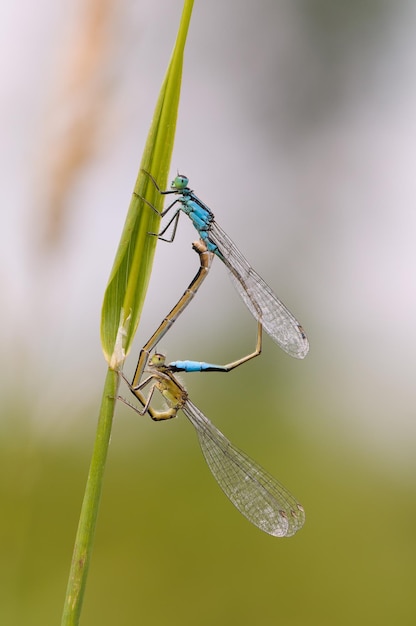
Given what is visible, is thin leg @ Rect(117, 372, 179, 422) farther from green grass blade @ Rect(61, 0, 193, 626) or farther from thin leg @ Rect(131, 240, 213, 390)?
green grass blade @ Rect(61, 0, 193, 626)

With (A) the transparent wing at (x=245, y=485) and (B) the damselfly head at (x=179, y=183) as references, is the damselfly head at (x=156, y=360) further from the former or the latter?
(B) the damselfly head at (x=179, y=183)

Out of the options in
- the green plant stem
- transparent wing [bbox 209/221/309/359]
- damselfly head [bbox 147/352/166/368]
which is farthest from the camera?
transparent wing [bbox 209/221/309/359]

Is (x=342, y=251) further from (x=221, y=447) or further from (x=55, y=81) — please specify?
(x=55, y=81)

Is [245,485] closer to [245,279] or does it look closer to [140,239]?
[245,279]

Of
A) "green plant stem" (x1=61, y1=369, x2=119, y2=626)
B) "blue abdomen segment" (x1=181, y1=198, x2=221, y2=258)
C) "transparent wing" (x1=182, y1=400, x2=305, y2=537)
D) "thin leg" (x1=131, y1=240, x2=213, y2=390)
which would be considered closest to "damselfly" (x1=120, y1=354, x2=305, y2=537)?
"transparent wing" (x1=182, y1=400, x2=305, y2=537)

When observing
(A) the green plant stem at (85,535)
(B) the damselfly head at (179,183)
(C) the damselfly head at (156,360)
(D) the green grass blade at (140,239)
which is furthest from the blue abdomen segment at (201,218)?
(A) the green plant stem at (85,535)

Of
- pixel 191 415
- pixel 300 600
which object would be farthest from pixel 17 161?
pixel 300 600

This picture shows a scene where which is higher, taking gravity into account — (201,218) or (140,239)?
(201,218)

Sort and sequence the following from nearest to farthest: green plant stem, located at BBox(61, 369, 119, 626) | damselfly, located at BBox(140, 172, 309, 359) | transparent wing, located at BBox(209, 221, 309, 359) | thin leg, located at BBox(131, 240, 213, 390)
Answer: green plant stem, located at BBox(61, 369, 119, 626), thin leg, located at BBox(131, 240, 213, 390), damselfly, located at BBox(140, 172, 309, 359), transparent wing, located at BBox(209, 221, 309, 359)

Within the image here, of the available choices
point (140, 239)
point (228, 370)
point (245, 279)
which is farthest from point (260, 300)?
point (140, 239)
